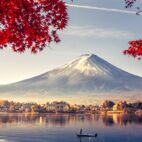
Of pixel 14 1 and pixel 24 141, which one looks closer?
pixel 14 1

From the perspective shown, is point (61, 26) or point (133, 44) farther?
point (133, 44)

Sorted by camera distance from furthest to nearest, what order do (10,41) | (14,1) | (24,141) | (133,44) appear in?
(24,141) < (133,44) < (10,41) < (14,1)

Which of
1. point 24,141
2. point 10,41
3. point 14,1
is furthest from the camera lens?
point 24,141

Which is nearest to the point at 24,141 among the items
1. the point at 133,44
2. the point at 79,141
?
the point at 79,141

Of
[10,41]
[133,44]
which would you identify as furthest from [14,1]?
[133,44]

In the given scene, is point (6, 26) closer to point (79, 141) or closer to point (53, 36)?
point (53, 36)

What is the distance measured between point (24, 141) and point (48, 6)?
367 ft

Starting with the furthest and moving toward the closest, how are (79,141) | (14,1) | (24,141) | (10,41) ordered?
(79,141)
(24,141)
(10,41)
(14,1)

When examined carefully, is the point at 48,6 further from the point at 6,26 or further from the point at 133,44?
the point at 133,44

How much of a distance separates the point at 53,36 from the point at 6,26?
3.00ft

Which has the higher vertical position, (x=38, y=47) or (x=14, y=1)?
(x=14, y=1)

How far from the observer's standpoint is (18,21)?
9.45 meters

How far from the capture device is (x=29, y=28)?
9.43 metres

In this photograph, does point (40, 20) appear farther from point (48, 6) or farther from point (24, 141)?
point (24, 141)
